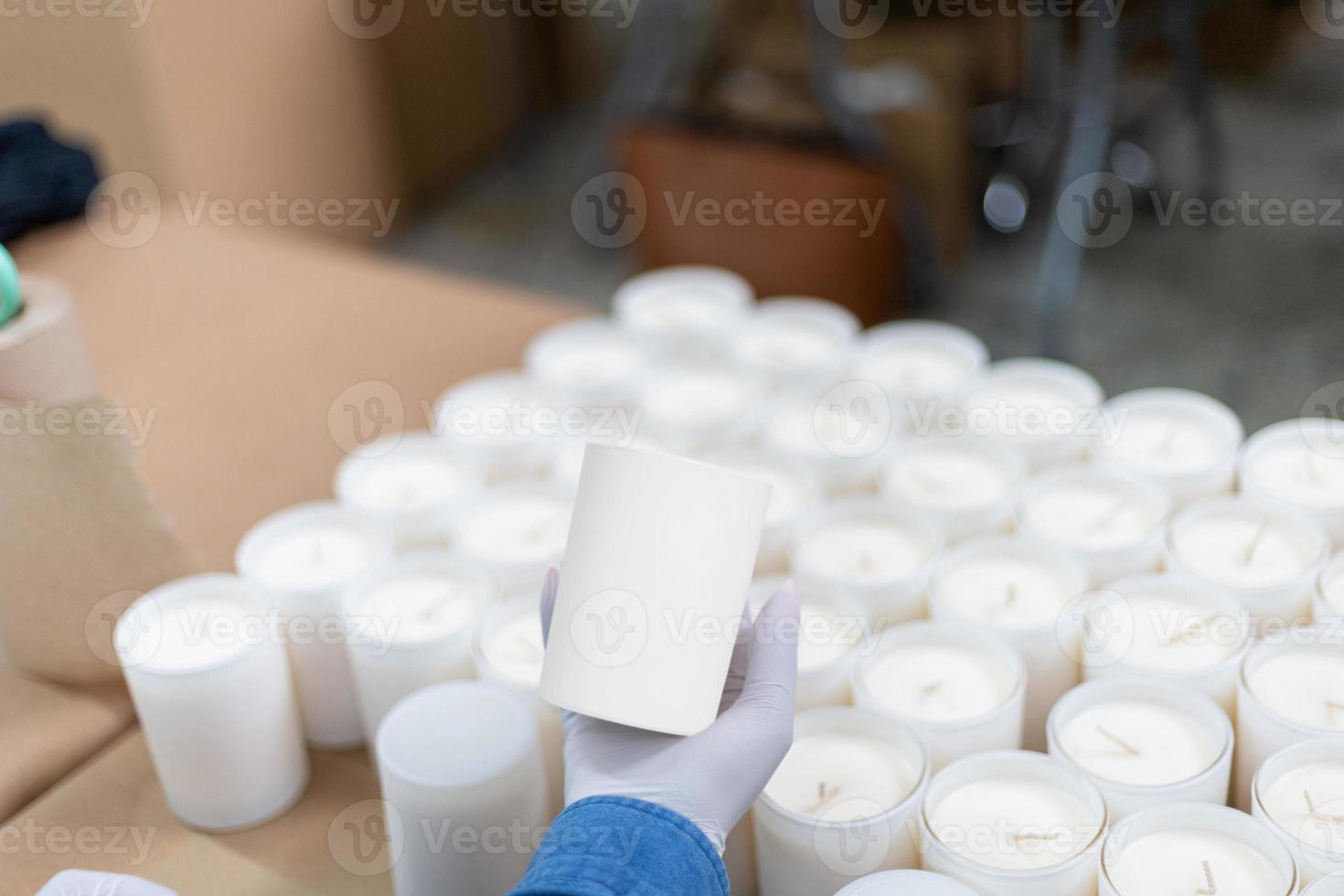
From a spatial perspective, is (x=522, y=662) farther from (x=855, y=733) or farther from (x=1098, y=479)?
(x=1098, y=479)

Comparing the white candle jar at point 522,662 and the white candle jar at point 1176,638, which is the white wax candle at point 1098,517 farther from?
the white candle jar at point 522,662

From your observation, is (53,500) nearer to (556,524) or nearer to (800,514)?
(556,524)

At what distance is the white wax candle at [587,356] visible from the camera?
1266 mm

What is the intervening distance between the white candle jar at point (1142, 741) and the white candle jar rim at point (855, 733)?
0.09 metres

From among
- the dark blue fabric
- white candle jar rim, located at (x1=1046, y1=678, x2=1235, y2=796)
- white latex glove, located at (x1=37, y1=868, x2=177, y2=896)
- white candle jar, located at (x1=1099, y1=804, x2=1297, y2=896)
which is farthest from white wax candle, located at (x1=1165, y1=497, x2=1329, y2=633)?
the dark blue fabric

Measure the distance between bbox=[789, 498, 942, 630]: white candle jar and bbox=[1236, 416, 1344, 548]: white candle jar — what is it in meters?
0.26

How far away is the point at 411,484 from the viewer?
1154 millimetres

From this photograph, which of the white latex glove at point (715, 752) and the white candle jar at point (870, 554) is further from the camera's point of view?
the white candle jar at point (870, 554)

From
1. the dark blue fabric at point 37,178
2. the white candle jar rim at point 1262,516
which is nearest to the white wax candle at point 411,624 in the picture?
the white candle jar rim at point 1262,516

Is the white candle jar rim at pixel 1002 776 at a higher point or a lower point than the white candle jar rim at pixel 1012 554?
lower

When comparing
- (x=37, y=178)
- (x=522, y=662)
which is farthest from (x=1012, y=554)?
(x=37, y=178)

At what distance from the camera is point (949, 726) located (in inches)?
31.9

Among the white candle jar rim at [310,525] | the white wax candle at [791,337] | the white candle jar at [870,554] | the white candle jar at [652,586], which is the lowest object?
the white candle jar at [870,554]

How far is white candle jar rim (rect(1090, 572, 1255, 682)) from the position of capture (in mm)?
836
